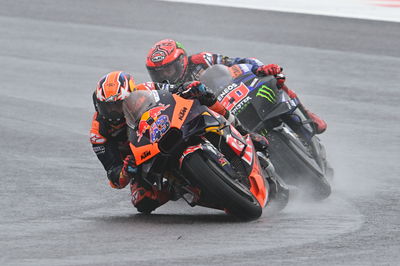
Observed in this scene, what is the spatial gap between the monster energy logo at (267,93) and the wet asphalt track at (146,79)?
922 mm

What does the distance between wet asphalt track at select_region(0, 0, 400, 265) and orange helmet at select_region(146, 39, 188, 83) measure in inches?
45.1

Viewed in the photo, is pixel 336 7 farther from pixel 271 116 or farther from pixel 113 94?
pixel 113 94

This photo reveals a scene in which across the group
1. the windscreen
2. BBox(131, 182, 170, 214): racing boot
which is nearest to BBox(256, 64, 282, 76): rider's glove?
the windscreen

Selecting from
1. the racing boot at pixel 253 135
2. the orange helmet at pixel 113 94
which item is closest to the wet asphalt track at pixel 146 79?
the racing boot at pixel 253 135

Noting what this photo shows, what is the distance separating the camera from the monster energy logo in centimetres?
843

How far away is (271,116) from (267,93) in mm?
215

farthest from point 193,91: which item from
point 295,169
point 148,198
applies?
point 295,169

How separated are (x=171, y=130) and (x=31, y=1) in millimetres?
13286

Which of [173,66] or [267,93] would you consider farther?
[173,66]

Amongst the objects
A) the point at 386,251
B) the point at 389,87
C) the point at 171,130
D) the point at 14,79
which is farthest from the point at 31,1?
the point at 386,251

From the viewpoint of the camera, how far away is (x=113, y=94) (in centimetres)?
756

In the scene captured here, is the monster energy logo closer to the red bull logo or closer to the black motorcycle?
the black motorcycle

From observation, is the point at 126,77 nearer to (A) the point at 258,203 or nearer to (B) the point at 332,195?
(A) the point at 258,203

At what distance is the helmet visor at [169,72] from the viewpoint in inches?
348
